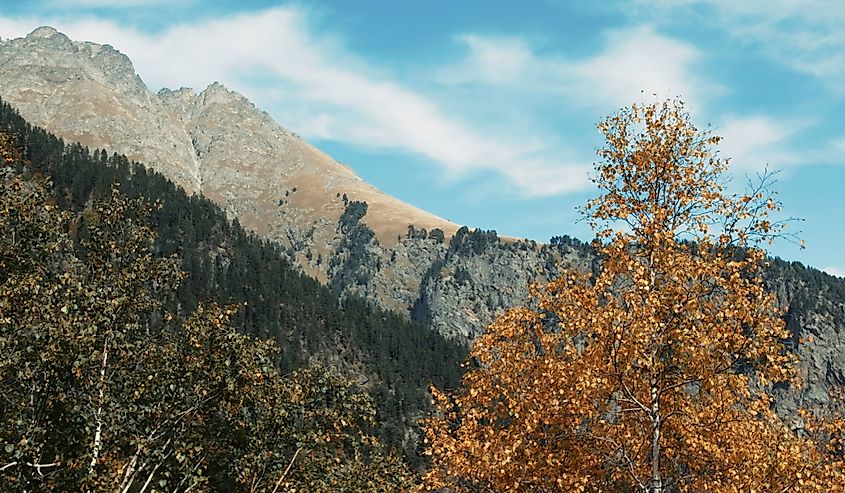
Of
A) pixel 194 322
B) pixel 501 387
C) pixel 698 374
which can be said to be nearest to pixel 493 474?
pixel 501 387

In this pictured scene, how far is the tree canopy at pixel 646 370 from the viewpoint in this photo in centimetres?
1544

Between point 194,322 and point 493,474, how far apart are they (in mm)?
10348

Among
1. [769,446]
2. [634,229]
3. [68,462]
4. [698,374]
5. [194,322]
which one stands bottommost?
[68,462]

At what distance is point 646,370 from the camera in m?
16.3

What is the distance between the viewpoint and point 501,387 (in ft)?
59.6

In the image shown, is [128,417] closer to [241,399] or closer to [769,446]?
[241,399]

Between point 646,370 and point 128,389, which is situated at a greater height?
point 646,370

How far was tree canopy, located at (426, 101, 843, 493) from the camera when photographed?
15.4 m

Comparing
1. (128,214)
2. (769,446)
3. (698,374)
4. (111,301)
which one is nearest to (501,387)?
(698,374)

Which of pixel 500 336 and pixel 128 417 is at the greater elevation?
pixel 500 336

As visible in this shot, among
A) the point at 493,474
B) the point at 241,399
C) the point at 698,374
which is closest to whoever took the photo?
the point at 698,374

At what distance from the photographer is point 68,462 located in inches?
683

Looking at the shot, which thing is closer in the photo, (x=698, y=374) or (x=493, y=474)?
(x=698, y=374)

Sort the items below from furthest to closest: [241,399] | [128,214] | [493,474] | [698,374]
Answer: [128,214] → [241,399] → [493,474] → [698,374]
